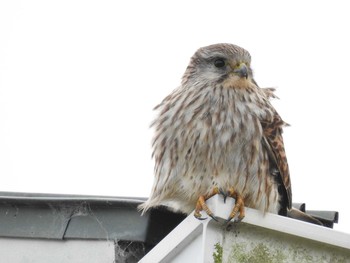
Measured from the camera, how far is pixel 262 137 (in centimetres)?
640

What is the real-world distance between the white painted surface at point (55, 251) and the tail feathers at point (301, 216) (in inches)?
48.2

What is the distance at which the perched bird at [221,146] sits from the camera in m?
6.21

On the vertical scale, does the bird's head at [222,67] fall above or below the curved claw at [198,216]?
above

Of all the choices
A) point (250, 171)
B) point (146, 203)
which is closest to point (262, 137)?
point (250, 171)

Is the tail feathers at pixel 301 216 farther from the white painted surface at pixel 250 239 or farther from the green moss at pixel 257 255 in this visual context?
the green moss at pixel 257 255

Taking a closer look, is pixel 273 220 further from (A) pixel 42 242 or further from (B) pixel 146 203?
(A) pixel 42 242

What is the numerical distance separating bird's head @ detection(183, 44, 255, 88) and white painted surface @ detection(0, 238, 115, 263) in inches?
50.1

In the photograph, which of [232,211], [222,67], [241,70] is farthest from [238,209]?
[222,67]

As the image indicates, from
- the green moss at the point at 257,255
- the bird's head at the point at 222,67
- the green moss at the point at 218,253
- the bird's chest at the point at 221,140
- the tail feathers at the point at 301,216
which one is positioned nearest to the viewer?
the green moss at the point at 218,253

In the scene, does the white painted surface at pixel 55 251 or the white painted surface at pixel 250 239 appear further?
the white painted surface at pixel 55 251

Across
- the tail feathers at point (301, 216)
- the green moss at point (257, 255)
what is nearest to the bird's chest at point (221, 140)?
the tail feathers at point (301, 216)

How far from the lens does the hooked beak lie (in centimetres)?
678

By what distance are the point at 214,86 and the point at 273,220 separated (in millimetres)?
1408

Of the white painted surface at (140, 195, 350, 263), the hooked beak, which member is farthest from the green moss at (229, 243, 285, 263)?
the hooked beak
